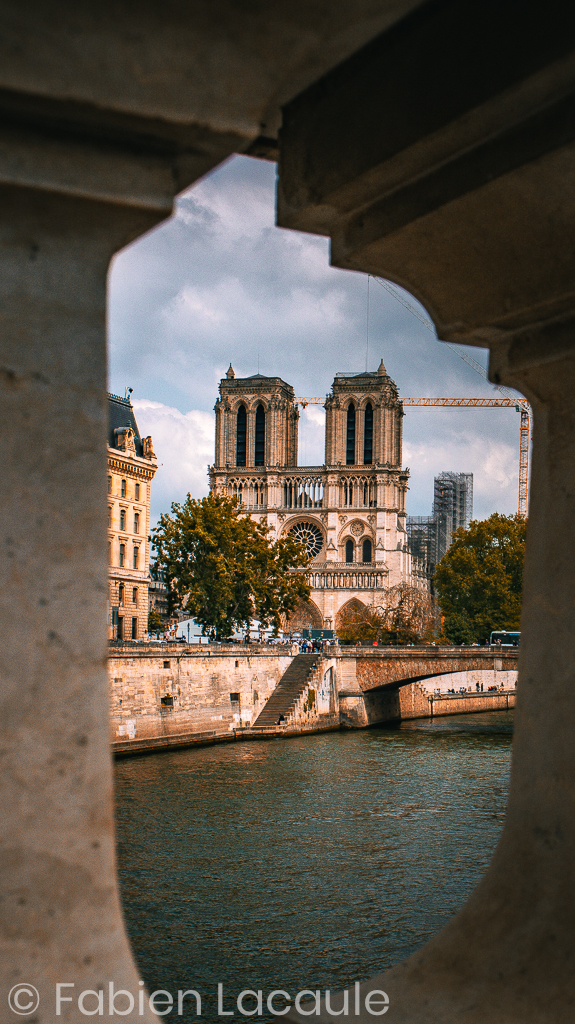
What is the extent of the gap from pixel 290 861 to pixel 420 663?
2795 centimetres

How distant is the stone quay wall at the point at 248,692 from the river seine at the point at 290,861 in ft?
8.71

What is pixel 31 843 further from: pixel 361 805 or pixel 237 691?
pixel 237 691

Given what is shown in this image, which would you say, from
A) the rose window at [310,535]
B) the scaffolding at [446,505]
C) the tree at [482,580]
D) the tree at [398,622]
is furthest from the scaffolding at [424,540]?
the tree at [482,580]

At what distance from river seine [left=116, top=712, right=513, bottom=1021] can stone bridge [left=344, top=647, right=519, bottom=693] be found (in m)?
14.1

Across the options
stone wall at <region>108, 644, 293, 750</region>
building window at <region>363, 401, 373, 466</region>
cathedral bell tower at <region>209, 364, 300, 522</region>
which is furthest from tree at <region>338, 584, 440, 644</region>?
stone wall at <region>108, 644, 293, 750</region>

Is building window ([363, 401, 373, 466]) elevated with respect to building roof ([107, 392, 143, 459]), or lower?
elevated

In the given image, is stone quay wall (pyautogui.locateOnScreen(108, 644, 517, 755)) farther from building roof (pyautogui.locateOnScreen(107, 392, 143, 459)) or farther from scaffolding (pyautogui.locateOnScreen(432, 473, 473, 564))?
scaffolding (pyautogui.locateOnScreen(432, 473, 473, 564))

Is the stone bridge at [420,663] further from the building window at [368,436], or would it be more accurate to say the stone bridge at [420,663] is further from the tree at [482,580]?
the building window at [368,436]

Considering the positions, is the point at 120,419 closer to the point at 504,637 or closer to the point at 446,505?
the point at 504,637

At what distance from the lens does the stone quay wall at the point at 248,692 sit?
2953 cm

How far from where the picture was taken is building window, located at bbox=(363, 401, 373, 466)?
8312 cm

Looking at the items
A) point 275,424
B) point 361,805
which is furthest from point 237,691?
point 275,424

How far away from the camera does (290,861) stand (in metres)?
15.9

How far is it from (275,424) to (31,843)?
82.5m
